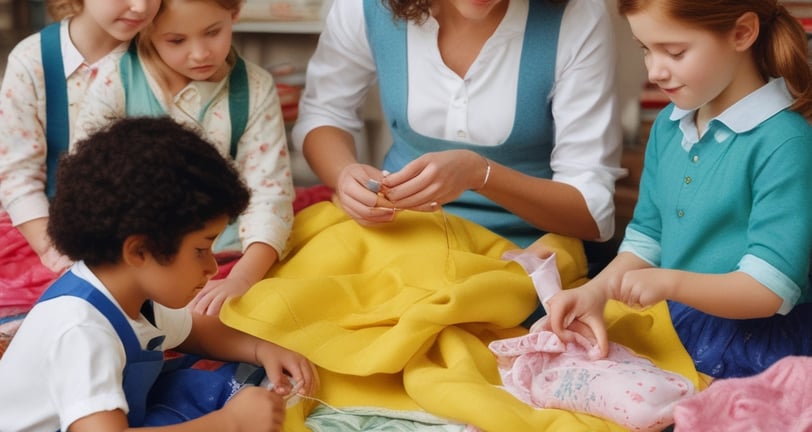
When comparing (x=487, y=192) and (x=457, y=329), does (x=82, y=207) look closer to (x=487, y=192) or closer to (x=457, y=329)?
(x=457, y=329)

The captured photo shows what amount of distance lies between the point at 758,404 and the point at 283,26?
1489mm

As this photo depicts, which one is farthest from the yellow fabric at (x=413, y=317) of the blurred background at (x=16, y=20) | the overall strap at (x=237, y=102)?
the blurred background at (x=16, y=20)

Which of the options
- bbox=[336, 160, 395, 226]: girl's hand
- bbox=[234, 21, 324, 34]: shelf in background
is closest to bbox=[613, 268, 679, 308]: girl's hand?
bbox=[336, 160, 395, 226]: girl's hand

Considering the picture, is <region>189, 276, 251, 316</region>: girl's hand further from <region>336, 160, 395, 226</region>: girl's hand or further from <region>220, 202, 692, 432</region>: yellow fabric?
<region>336, 160, 395, 226</region>: girl's hand

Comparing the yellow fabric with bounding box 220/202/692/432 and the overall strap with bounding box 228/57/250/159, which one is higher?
the overall strap with bounding box 228/57/250/159

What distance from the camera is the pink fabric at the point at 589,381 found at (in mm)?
1229

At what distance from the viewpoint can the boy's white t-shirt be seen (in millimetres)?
1136

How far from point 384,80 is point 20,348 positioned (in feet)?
2.67

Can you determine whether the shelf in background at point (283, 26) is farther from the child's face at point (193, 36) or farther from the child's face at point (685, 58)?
the child's face at point (685, 58)

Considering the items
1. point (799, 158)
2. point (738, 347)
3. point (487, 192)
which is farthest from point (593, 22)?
point (738, 347)

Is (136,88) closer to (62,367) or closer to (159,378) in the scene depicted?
(159,378)

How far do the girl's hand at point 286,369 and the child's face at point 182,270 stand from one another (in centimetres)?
18

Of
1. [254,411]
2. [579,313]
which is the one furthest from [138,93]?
[579,313]

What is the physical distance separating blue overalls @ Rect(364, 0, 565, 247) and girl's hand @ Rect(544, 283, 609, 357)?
0.36 m
